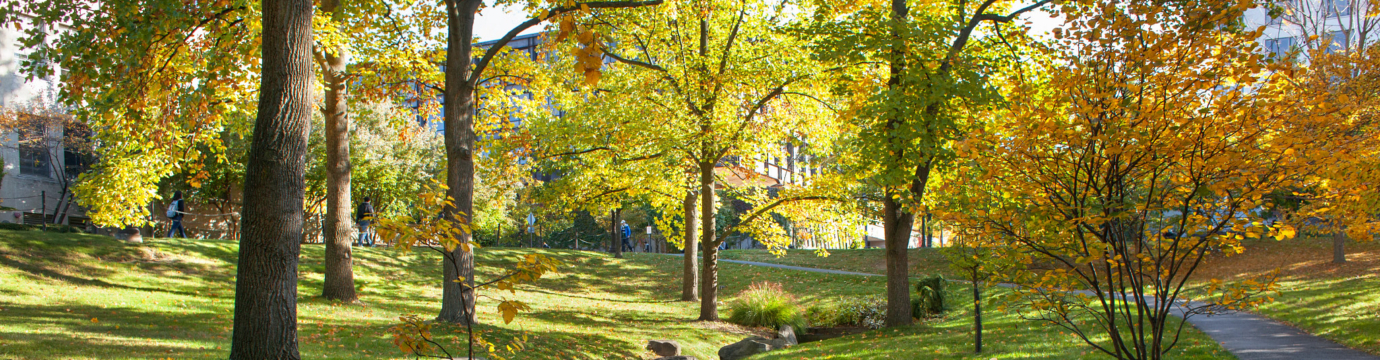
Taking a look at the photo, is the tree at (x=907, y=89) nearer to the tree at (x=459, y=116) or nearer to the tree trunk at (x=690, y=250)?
the tree at (x=459, y=116)

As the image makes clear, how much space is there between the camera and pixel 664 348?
11.7m

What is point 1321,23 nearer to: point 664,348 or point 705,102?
point 705,102

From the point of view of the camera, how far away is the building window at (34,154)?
27500 millimetres

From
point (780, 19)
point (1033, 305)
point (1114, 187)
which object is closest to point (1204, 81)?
point (1114, 187)

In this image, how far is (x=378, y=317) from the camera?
1203cm

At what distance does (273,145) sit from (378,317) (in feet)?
24.0

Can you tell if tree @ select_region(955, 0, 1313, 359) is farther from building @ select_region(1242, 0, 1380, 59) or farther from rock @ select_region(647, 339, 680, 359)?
rock @ select_region(647, 339, 680, 359)

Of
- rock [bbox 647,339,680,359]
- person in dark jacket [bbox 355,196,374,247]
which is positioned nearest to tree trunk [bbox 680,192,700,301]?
rock [bbox 647,339,680,359]

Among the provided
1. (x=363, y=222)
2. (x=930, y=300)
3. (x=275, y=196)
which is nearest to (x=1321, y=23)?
(x=930, y=300)

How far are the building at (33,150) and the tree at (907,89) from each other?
2765 centimetres

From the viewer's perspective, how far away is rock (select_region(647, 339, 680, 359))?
11.6 m

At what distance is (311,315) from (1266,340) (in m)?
13.6

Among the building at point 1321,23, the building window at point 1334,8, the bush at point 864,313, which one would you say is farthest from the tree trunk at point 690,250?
the building window at point 1334,8

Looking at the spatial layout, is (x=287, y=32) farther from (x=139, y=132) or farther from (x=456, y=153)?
(x=456, y=153)
